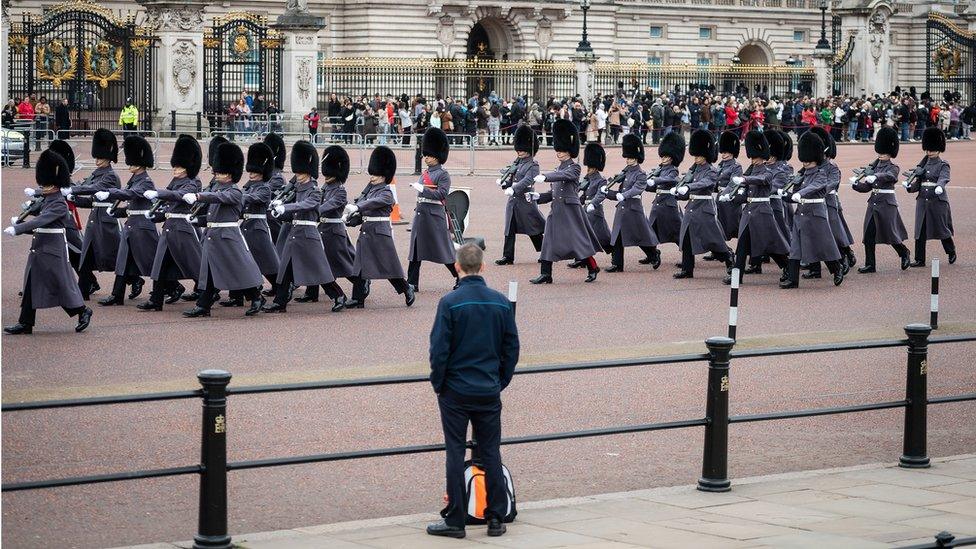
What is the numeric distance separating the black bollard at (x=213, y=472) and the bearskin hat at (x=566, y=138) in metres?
10.5

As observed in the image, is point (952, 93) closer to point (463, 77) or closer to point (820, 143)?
point (463, 77)

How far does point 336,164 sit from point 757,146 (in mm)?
4184

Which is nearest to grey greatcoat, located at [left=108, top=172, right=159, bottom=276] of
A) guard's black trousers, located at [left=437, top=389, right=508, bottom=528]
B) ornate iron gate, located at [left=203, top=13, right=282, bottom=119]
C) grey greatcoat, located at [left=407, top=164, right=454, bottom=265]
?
grey greatcoat, located at [left=407, top=164, right=454, bottom=265]

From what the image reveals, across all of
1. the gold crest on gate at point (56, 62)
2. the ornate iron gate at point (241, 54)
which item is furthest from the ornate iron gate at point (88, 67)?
the ornate iron gate at point (241, 54)

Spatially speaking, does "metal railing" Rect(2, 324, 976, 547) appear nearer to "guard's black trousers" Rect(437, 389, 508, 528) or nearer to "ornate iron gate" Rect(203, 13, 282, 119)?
"guard's black trousers" Rect(437, 389, 508, 528)

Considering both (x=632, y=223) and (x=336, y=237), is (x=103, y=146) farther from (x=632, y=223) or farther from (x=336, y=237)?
(x=632, y=223)

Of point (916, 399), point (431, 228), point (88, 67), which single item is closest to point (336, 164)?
point (431, 228)

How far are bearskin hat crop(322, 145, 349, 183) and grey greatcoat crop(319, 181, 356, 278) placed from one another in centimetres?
12

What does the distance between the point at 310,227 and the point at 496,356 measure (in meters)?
7.25

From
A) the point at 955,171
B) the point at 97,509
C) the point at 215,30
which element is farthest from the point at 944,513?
the point at 215,30

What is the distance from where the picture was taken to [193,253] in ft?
44.9

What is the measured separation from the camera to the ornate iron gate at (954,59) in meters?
49.9

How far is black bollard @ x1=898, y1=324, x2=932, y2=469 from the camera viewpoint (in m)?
7.88

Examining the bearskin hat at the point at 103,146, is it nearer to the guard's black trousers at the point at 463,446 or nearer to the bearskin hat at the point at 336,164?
the bearskin hat at the point at 336,164
